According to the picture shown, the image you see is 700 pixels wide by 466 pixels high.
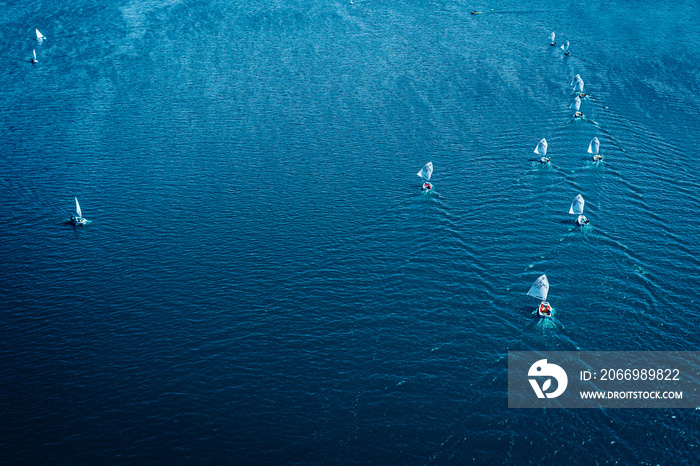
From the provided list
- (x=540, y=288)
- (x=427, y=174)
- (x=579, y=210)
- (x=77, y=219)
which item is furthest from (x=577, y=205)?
(x=77, y=219)

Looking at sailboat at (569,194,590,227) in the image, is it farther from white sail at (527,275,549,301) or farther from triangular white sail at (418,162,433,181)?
triangular white sail at (418,162,433,181)

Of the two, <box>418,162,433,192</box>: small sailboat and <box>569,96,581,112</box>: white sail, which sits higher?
<box>569,96,581,112</box>: white sail

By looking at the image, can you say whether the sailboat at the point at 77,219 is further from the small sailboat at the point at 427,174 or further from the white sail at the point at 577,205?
the white sail at the point at 577,205

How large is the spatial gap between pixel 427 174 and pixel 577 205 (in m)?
Result: 35.2

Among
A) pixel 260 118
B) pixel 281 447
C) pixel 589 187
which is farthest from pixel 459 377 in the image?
pixel 260 118

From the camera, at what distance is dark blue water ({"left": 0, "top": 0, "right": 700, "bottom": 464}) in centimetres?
9794

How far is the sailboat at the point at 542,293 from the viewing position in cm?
11594

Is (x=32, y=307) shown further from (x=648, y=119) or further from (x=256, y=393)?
(x=648, y=119)

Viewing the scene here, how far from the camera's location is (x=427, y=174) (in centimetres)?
15850

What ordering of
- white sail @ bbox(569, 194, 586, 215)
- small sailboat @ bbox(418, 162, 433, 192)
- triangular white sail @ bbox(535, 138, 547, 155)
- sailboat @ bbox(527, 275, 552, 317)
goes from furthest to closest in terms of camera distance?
triangular white sail @ bbox(535, 138, 547, 155)
small sailboat @ bbox(418, 162, 433, 192)
white sail @ bbox(569, 194, 586, 215)
sailboat @ bbox(527, 275, 552, 317)

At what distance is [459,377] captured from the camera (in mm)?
105500

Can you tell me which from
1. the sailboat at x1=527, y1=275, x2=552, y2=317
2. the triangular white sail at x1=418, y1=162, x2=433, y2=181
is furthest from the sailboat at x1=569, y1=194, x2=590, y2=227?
the triangular white sail at x1=418, y1=162, x2=433, y2=181

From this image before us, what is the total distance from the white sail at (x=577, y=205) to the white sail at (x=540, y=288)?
3115cm

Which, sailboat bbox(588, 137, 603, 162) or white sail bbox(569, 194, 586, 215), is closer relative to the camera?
white sail bbox(569, 194, 586, 215)
